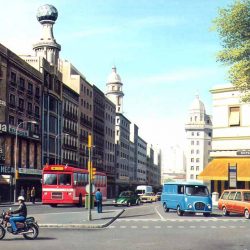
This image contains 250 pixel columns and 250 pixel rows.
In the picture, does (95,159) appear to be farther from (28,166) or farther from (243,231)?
(243,231)

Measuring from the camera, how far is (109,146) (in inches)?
5098

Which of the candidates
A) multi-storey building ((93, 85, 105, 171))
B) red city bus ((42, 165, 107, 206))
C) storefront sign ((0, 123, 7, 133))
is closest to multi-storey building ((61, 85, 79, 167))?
multi-storey building ((93, 85, 105, 171))

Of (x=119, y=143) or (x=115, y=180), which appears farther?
(x=119, y=143)

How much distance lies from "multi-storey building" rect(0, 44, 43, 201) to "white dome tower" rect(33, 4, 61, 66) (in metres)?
20.8

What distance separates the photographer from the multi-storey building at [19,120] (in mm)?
64312

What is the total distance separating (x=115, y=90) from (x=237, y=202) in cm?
13928

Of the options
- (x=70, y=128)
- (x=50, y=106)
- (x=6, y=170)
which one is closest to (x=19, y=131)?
(x=6, y=170)

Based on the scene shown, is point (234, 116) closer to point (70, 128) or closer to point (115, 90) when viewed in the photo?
point (70, 128)

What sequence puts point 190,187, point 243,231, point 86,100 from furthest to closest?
point 86,100 < point 190,187 < point 243,231

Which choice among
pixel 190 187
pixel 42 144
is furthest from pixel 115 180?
pixel 190 187

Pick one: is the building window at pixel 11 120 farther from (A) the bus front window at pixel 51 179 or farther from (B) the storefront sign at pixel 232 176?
(B) the storefront sign at pixel 232 176

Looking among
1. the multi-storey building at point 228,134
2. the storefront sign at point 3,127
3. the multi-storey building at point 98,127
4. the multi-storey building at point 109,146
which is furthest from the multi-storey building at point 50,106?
the multi-storey building at point 109,146

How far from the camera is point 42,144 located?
77.8 metres

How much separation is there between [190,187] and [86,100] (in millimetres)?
73068
